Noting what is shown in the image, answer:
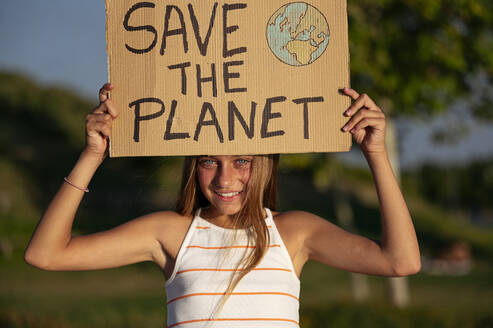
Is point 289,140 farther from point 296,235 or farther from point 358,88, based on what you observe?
point 358,88

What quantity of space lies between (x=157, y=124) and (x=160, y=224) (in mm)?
446

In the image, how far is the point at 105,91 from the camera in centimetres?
230

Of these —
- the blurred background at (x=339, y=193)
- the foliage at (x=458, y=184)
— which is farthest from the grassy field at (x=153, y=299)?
the foliage at (x=458, y=184)

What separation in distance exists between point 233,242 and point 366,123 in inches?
28.8

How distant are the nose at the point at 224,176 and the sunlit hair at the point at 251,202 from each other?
0.11 m

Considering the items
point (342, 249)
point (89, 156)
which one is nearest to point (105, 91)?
point (89, 156)

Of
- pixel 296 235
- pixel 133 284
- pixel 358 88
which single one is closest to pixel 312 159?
pixel 358 88

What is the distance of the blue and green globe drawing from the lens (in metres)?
2.26

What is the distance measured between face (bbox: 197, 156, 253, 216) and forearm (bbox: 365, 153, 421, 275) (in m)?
0.54

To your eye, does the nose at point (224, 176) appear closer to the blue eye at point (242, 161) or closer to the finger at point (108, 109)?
the blue eye at point (242, 161)

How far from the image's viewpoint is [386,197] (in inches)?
87.1

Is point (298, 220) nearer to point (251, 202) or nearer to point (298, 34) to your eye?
point (251, 202)

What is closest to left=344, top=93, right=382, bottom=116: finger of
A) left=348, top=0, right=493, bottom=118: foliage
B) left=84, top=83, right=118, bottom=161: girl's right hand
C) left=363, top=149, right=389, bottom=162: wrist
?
left=363, top=149, right=389, bottom=162: wrist

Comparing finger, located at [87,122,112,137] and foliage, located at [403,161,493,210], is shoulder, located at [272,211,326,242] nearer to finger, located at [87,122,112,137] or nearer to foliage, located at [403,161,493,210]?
finger, located at [87,122,112,137]
